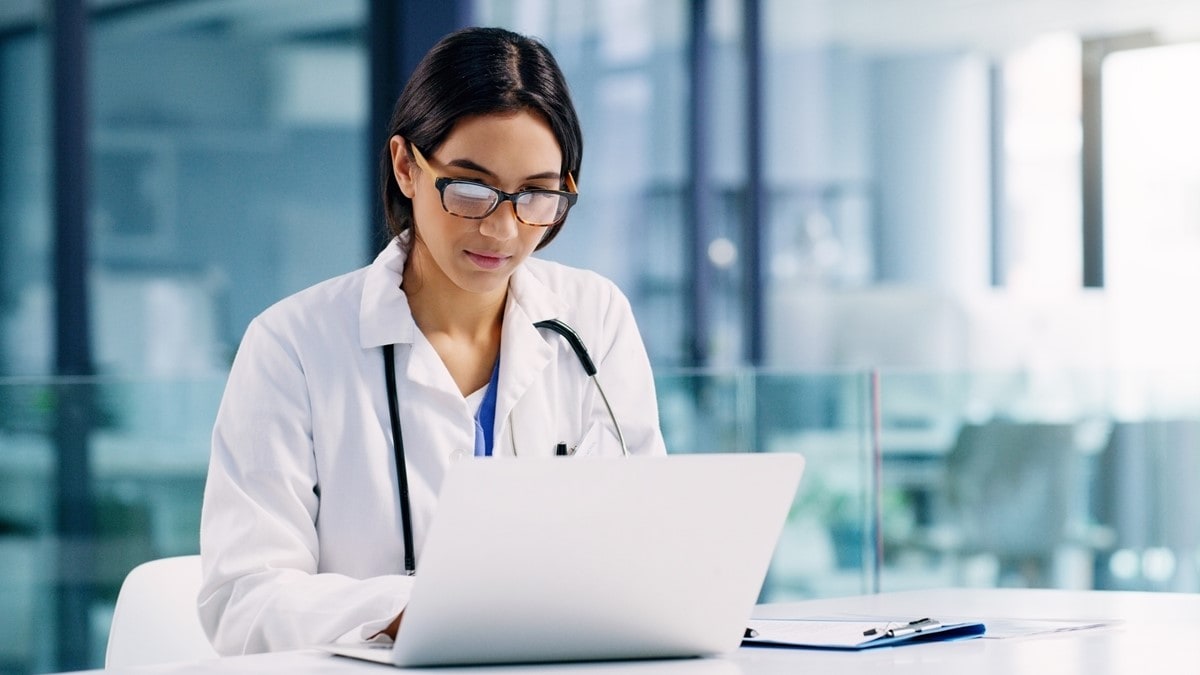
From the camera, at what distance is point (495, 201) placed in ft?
5.40

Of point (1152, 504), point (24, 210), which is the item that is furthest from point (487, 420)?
point (1152, 504)

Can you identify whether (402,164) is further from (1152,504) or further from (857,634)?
(1152,504)

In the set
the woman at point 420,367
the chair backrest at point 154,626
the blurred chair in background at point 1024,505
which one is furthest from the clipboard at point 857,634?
the blurred chair in background at point 1024,505

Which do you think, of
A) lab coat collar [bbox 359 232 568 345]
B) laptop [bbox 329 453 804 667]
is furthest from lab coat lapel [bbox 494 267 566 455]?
laptop [bbox 329 453 804 667]

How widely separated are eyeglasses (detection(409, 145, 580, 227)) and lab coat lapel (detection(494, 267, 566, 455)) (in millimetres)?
181

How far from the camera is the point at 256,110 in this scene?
13.6ft

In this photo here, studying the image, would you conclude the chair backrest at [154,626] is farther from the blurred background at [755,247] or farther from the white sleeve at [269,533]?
the blurred background at [755,247]

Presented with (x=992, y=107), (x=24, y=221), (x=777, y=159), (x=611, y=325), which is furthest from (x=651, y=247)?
(x=611, y=325)

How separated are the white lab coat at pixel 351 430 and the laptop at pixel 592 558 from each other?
0.18 m

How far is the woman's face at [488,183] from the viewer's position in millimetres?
1673

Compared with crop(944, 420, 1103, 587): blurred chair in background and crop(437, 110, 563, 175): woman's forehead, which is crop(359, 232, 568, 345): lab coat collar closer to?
crop(437, 110, 563, 175): woman's forehead

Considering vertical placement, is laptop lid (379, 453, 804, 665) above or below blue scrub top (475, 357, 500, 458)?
below

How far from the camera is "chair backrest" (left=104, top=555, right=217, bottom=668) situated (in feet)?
5.32

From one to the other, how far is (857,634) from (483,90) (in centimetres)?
74
